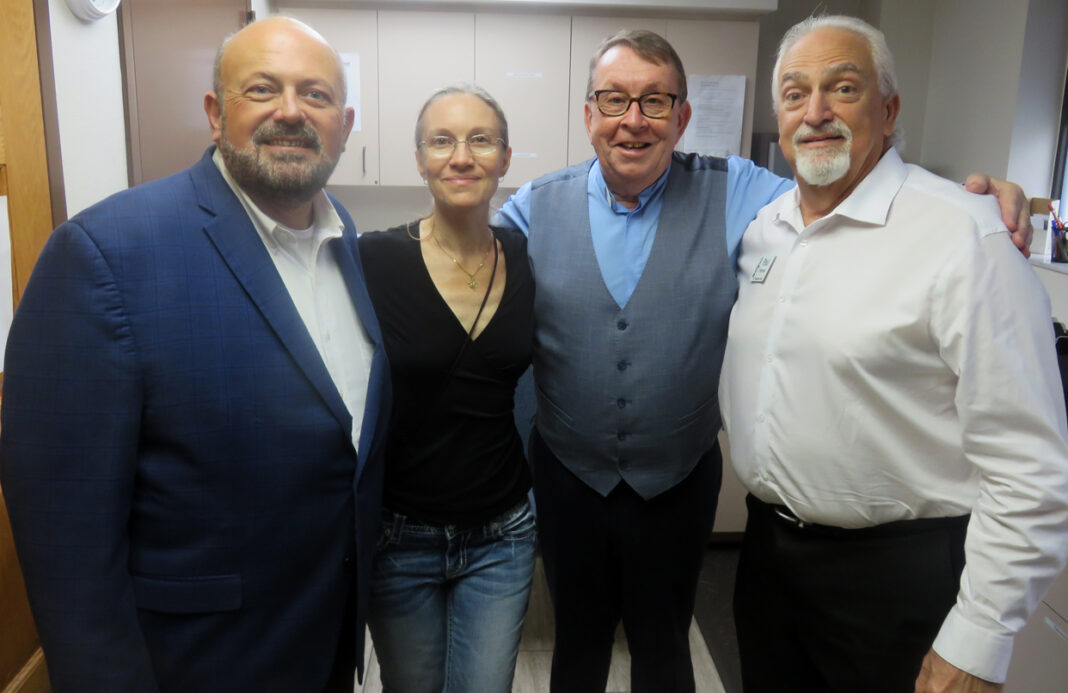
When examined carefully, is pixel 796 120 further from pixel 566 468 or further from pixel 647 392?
pixel 566 468

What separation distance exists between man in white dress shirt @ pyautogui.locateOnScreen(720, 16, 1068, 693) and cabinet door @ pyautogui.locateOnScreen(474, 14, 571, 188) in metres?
1.99

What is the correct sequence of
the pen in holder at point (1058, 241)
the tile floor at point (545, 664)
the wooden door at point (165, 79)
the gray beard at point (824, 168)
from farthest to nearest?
the pen in holder at point (1058, 241) < the tile floor at point (545, 664) < the wooden door at point (165, 79) < the gray beard at point (824, 168)

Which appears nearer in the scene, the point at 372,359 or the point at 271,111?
the point at 271,111

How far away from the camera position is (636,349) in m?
1.59

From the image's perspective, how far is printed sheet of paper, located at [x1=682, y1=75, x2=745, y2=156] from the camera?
3.34 meters

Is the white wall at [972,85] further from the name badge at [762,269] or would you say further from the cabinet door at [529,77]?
the name badge at [762,269]

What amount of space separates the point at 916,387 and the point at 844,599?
1.29ft

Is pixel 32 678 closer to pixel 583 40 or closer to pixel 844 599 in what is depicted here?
pixel 844 599

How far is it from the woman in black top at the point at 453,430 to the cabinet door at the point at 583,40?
199 cm

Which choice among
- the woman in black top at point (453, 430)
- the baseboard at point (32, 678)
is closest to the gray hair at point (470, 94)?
the woman in black top at point (453, 430)

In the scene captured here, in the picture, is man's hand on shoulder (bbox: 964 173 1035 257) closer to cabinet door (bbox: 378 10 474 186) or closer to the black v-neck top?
the black v-neck top

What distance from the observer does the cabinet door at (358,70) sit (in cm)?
319

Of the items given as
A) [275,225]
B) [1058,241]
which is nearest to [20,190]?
[275,225]

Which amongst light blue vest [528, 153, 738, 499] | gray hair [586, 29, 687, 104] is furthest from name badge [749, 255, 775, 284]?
gray hair [586, 29, 687, 104]
